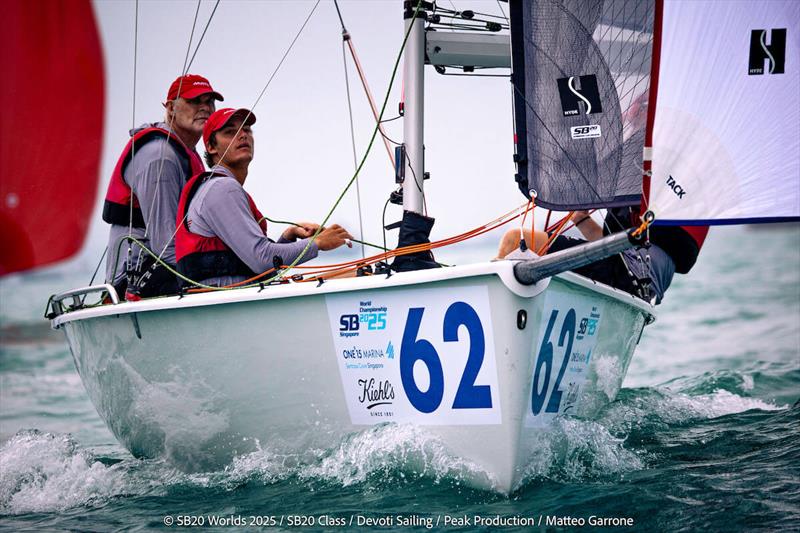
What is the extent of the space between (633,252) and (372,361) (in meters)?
1.64

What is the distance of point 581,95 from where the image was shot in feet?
12.6

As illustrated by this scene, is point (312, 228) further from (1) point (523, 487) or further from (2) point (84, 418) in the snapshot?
(2) point (84, 418)

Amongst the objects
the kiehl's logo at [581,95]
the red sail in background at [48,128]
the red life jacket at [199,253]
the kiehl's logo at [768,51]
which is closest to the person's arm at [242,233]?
the red life jacket at [199,253]

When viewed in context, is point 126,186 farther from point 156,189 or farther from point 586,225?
point 586,225

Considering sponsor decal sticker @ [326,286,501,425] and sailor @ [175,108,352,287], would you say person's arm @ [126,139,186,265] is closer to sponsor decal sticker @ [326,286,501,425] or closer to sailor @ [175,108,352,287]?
sailor @ [175,108,352,287]

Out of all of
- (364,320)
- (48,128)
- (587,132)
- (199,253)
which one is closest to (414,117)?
(587,132)

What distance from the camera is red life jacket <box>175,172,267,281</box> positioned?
396 cm

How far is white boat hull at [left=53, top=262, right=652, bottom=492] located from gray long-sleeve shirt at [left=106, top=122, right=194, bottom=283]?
43 centimetres

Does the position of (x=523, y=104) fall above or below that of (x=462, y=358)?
above

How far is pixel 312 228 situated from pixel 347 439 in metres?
1.12

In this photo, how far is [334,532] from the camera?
3070 millimetres

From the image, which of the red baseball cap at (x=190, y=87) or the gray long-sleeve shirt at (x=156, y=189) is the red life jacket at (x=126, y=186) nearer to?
the gray long-sleeve shirt at (x=156, y=189)

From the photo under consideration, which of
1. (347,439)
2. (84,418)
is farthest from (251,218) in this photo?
(84,418)

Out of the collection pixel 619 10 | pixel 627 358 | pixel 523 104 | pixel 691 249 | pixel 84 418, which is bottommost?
pixel 84 418
